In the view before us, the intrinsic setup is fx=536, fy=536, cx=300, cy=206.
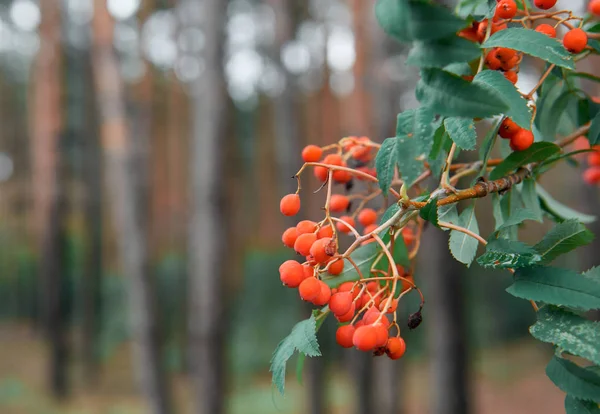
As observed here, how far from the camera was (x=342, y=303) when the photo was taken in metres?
0.53

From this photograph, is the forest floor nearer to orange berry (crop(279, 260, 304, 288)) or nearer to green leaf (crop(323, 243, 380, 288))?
green leaf (crop(323, 243, 380, 288))

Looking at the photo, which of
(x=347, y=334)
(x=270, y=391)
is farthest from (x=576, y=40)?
(x=270, y=391)

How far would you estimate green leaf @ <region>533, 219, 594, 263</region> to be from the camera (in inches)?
20.8

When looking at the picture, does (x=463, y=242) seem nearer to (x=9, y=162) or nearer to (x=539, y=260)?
(x=539, y=260)

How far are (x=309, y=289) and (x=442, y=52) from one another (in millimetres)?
248

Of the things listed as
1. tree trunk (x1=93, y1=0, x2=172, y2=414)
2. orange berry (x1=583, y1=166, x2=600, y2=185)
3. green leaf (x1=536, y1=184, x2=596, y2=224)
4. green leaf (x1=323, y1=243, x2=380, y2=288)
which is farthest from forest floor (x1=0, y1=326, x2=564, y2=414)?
green leaf (x1=323, y1=243, x2=380, y2=288)

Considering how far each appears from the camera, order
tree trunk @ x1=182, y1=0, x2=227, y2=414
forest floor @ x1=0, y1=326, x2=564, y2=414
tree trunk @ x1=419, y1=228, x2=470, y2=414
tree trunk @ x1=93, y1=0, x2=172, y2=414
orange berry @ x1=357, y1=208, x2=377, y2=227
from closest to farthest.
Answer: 1. orange berry @ x1=357, y1=208, x2=377, y2=227
2. tree trunk @ x1=419, y1=228, x2=470, y2=414
3. tree trunk @ x1=182, y1=0, x2=227, y2=414
4. tree trunk @ x1=93, y1=0, x2=172, y2=414
5. forest floor @ x1=0, y1=326, x2=564, y2=414

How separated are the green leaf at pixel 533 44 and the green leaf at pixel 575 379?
0.27 m

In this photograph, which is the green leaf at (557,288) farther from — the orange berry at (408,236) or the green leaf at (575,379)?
the orange berry at (408,236)

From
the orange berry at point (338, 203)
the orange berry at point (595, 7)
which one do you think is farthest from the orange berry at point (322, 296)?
the orange berry at point (595, 7)

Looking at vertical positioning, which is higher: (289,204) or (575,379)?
(289,204)

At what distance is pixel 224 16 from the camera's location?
3.50 metres

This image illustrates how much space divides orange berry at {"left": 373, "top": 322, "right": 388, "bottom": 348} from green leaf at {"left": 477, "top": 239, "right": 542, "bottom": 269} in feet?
0.36

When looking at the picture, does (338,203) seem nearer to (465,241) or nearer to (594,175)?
(465,241)
